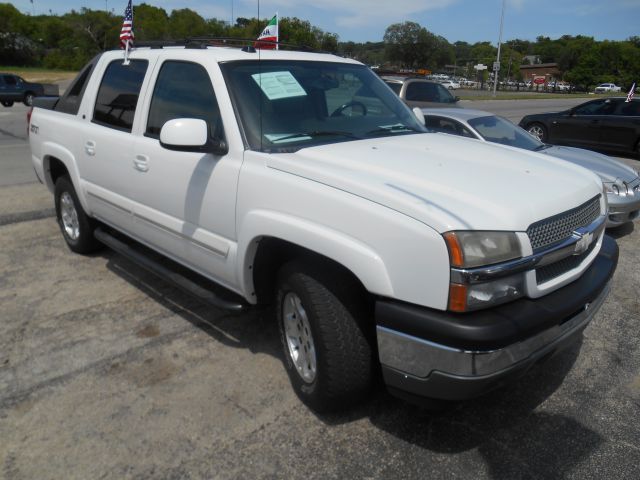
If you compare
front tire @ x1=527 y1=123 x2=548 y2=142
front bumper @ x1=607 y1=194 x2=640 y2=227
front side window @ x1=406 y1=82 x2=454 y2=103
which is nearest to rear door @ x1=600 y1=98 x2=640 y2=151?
front tire @ x1=527 y1=123 x2=548 y2=142

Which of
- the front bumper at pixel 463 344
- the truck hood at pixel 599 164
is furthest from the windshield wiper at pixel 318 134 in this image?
the truck hood at pixel 599 164

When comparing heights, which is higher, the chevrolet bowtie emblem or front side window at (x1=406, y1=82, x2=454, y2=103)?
front side window at (x1=406, y1=82, x2=454, y2=103)

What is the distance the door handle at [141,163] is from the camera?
3.81 meters

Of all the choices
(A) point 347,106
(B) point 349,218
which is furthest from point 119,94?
(B) point 349,218

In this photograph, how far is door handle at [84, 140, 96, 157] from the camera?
→ 443cm

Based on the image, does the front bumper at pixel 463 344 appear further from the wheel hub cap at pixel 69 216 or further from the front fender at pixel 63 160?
the wheel hub cap at pixel 69 216

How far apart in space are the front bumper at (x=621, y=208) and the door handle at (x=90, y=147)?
537cm

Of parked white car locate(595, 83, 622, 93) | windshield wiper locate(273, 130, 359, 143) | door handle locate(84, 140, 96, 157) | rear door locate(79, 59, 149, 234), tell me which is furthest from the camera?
parked white car locate(595, 83, 622, 93)

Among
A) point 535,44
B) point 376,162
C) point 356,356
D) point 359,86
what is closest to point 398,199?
point 376,162

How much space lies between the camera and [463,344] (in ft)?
7.45

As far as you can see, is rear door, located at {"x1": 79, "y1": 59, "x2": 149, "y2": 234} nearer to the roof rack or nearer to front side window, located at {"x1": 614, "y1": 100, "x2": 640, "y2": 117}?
the roof rack

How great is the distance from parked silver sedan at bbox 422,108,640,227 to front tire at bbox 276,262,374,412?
422cm

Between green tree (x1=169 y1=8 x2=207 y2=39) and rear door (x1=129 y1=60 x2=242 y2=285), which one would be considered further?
green tree (x1=169 y1=8 x2=207 y2=39)

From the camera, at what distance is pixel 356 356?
8.88 ft
